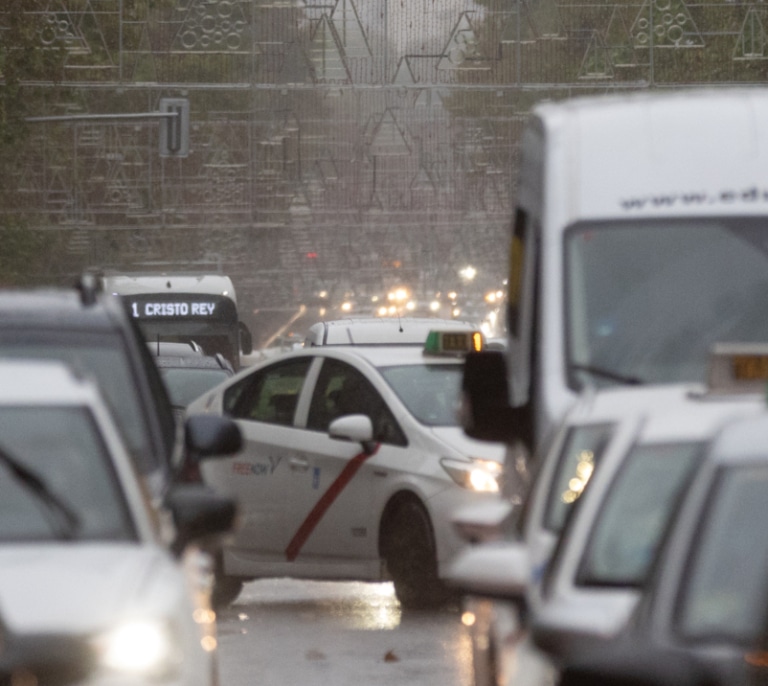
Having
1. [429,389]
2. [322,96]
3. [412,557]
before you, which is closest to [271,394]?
[429,389]

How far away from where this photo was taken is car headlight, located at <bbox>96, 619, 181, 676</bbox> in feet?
15.1

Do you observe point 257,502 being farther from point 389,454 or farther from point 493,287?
point 493,287

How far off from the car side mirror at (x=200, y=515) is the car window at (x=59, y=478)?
0.14 metres

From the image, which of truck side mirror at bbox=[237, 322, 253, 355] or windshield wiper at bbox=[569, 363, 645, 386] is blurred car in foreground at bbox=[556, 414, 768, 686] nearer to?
windshield wiper at bbox=[569, 363, 645, 386]

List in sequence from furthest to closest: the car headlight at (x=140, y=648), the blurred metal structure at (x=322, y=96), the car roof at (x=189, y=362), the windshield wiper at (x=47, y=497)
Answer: the blurred metal structure at (x=322, y=96), the car roof at (x=189, y=362), the windshield wiper at (x=47, y=497), the car headlight at (x=140, y=648)

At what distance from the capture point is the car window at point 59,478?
534cm

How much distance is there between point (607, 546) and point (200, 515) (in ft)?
4.19

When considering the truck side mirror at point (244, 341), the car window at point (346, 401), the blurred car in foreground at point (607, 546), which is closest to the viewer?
the blurred car in foreground at point (607, 546)

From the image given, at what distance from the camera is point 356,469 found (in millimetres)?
11562

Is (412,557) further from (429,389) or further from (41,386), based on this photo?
(41,386)

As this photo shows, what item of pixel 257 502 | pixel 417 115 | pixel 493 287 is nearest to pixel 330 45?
pixel 417 115

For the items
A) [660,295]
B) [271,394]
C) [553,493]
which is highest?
[660,295]

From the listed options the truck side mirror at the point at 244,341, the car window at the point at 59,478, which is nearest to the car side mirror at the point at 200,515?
the car window at the point at 59,478

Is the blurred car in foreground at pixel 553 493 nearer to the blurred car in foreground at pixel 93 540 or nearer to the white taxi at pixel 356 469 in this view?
the blurred car in foreground at pixel 93 540
